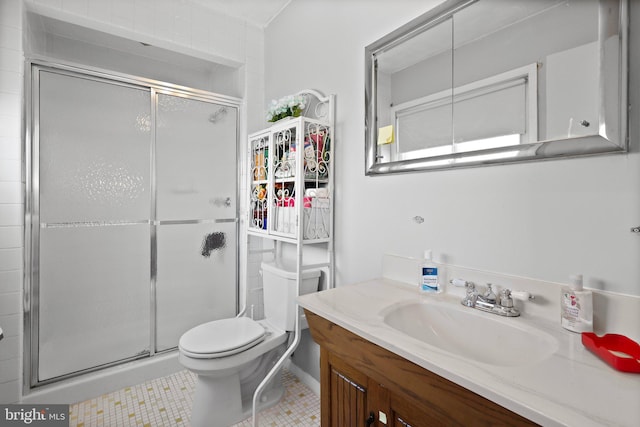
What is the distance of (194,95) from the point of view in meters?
2.34

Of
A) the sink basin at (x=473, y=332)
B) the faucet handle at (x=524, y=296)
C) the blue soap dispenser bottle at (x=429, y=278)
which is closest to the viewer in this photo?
the sink basin at (x=473, y=332)

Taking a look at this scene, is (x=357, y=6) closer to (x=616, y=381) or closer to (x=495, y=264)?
(x=495, y=264)

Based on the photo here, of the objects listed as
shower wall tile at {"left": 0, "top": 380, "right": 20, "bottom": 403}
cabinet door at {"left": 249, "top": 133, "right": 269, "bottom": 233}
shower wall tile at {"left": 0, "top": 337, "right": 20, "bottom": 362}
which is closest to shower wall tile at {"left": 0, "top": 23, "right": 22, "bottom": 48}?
cabinet door at {"left": 249, "top": 133, "right": 269, "bottom": 233}

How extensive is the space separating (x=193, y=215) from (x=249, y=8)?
1594 millimetres

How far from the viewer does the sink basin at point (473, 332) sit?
877 millimetres

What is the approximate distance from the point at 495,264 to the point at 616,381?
1.59 feet

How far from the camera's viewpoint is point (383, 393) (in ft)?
2.99

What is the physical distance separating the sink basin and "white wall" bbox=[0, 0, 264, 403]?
78.5 inches

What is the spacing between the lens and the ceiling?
2252 mm

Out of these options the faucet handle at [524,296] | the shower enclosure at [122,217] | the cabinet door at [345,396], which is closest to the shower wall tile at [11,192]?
the shower enclosure at [122,217]

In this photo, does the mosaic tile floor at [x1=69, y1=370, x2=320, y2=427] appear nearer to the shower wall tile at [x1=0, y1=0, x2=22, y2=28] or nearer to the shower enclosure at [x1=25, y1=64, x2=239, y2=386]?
the shower enclosure at [x1=25, y1=64, x2=239, y2=386]

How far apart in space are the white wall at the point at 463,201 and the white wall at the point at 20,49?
69cm

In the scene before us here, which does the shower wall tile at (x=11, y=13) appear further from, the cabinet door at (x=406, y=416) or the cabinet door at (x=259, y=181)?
the cabinet door at (x=406, y=416)

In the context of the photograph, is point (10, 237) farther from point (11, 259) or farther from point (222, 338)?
point (222, 338)
